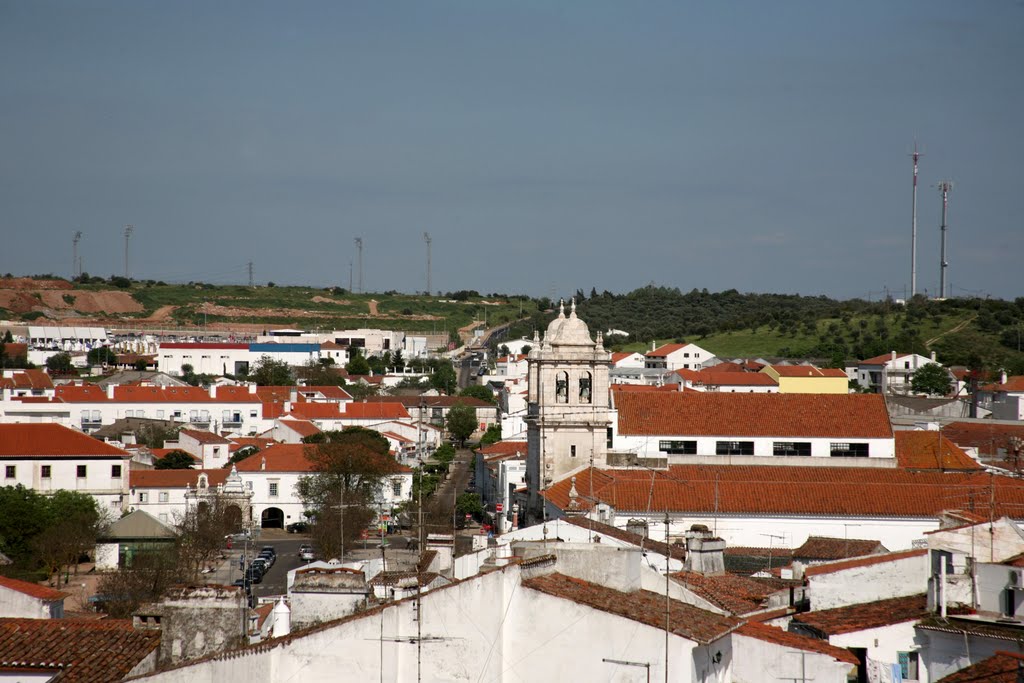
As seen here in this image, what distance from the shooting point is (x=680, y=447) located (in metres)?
47.2

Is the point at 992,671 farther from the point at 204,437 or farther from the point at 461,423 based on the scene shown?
the point at 461,423

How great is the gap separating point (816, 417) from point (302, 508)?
24.2 metres

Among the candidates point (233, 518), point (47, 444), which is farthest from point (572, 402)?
point (47, 444)

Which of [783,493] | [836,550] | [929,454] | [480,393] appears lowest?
[480,393]

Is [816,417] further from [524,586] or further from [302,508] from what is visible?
[524,586]

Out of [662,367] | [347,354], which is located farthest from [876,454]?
[347,354]

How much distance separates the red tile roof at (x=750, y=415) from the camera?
47281mm

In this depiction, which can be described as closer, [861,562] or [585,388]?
[861,562]

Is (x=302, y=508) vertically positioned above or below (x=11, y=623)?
below

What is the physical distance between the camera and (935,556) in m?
20.7

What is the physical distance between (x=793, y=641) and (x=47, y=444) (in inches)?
1888

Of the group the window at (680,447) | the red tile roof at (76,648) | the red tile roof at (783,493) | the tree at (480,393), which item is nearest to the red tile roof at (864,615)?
the red tile roof at (76,648)

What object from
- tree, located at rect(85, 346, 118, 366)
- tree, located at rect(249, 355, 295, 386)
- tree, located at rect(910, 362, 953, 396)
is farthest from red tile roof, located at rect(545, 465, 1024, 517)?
tree, located at rect(85, 346, 118, 366)

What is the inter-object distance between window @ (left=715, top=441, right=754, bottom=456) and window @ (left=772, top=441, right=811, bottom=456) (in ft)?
A: 2.56
